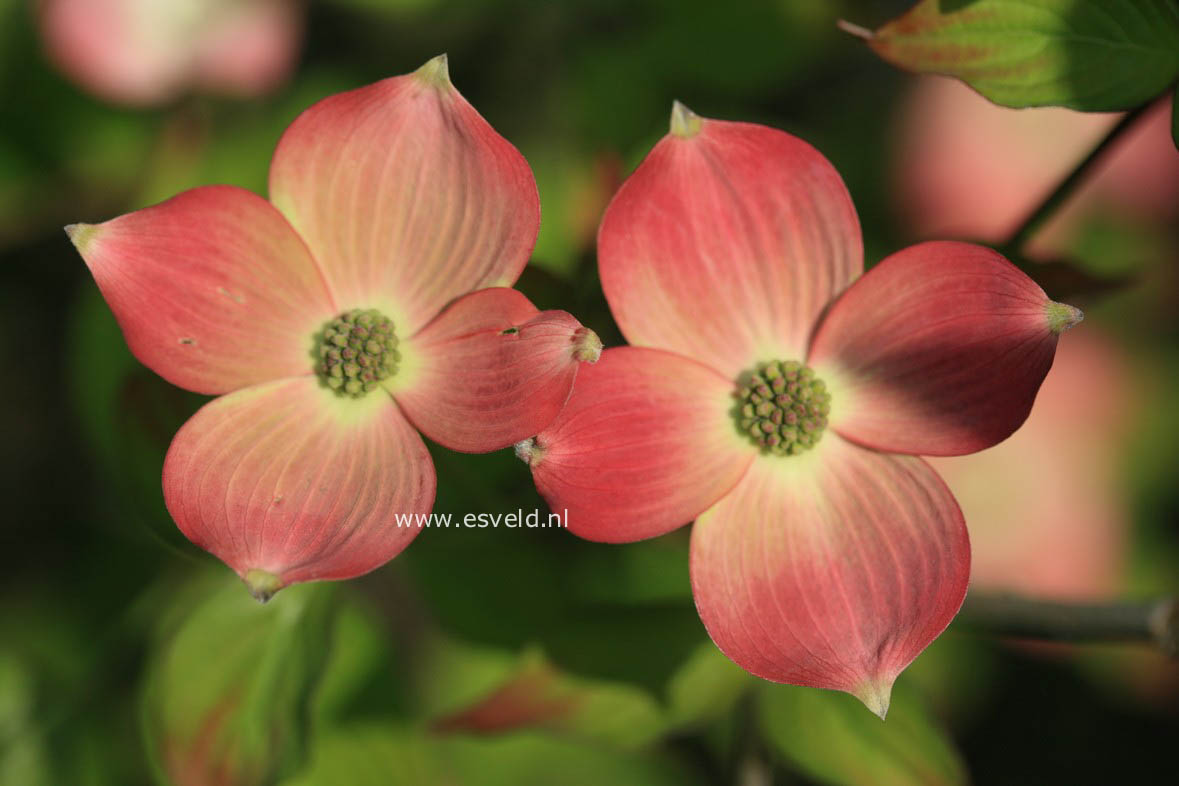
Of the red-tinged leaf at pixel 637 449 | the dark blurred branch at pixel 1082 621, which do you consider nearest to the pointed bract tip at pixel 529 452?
the red-tinged leaf at pixel 637 449

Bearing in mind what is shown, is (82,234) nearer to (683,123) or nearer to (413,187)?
(413,187)

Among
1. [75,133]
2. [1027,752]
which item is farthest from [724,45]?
[1027,752]

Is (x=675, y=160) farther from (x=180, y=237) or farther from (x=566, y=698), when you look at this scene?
(x=566, y=698)

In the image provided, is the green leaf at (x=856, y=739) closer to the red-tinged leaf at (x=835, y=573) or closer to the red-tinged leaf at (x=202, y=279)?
the red-tinged leaf at (x=835, y=573)

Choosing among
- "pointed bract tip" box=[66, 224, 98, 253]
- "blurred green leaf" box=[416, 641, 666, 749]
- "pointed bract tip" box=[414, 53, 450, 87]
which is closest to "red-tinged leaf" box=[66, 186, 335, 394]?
"pointed bract tip" box=[66, 224, 98, 253]

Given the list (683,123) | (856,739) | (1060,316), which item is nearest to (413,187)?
(683,123)

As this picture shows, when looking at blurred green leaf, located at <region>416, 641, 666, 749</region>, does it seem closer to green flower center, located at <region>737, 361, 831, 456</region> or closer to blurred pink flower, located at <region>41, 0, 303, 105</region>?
green flower center, located at <region>737, 361, 831, 456</region>
